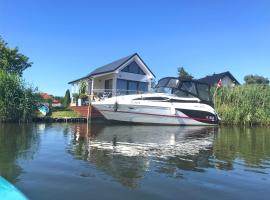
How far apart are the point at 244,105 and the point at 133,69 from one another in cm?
1051

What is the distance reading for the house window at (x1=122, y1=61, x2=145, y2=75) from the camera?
3294 centimetres

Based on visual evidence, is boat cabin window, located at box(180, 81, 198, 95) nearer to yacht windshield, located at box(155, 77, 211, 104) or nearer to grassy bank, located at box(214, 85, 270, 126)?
yacht windshield, located at box(155, 77, 211, 104)

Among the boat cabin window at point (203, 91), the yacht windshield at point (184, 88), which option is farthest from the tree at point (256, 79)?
the yacht windshield at point (184, 88)

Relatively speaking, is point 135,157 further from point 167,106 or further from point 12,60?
point 12,60

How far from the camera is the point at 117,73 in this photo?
31.8 meters

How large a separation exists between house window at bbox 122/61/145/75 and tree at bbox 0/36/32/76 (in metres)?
12.3

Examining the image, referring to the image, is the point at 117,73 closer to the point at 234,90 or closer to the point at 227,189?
the point at 234,90

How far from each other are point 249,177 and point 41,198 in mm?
4906

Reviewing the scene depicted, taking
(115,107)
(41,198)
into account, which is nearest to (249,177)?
(41,198)

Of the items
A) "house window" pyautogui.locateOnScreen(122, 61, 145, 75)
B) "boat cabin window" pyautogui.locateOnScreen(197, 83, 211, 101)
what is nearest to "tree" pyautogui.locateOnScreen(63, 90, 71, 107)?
"house window" pyautogui.locateOnScreen(122, 61, 145, 75)

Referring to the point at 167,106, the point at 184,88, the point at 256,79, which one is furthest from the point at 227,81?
the point at 167,106

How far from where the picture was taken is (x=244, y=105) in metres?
30.7

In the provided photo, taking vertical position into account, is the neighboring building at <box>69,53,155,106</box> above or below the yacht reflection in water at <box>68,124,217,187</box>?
above

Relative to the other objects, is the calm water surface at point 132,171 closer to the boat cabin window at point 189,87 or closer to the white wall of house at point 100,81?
the boat cabin window at point 189,87
